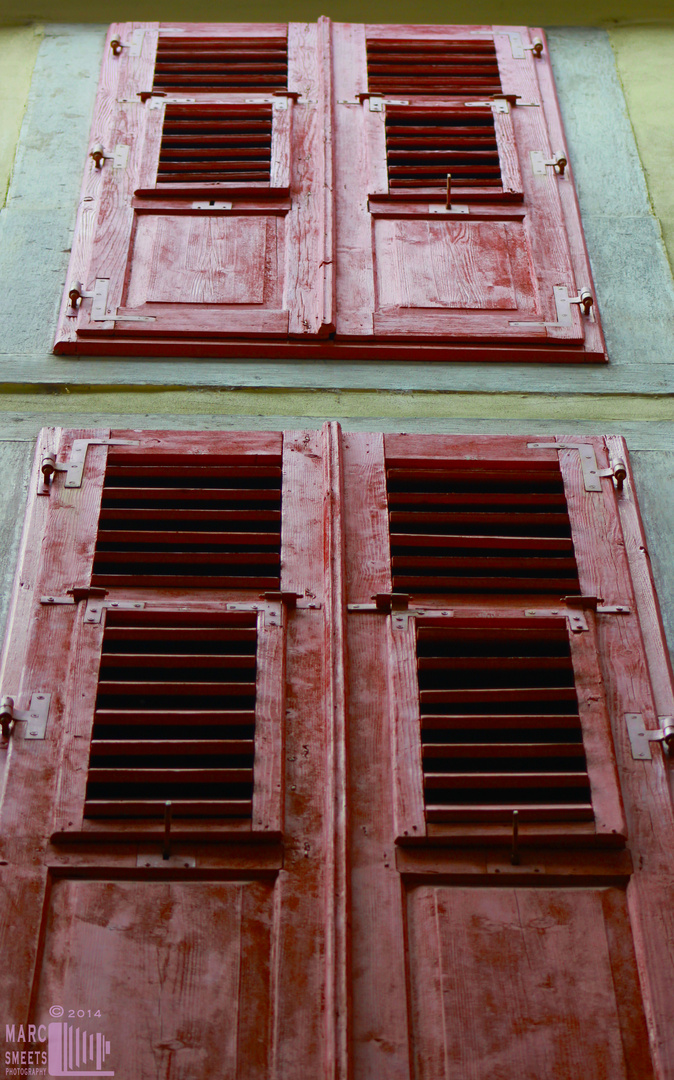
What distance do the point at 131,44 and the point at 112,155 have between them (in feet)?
3.36

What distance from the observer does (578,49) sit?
705 centimetres

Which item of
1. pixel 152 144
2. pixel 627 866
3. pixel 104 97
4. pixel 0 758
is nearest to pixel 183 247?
pixel 152 144

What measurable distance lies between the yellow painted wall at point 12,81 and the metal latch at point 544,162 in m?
2.69

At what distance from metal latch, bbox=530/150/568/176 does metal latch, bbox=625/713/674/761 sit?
3.24m

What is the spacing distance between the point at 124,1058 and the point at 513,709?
5.52 feet

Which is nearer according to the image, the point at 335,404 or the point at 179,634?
the point at 179,634

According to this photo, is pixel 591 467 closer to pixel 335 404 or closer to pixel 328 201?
pixel 335 404

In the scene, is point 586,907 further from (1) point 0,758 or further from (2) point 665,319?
(2) point 665,319

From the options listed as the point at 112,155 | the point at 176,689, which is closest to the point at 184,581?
the point at 176,689

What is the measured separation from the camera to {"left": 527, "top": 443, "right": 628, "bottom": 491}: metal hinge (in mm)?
4758

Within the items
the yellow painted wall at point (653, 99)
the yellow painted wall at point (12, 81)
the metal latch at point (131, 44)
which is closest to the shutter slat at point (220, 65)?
the metal latch at point (131, 44)

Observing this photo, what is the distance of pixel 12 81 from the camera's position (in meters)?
6.77

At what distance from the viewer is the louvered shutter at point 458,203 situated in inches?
214

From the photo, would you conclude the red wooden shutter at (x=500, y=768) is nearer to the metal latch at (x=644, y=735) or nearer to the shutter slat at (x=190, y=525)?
the metal latch at (x=644, y=735)
